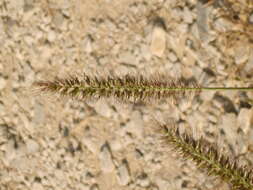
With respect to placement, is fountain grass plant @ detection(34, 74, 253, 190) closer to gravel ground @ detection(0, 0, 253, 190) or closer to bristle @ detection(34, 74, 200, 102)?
bristle @ detection(34, 74, 200, 102)

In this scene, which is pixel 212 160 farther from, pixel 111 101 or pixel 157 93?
pixel 111 101

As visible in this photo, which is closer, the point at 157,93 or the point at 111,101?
the point at 157,93

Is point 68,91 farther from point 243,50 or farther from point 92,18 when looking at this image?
point 243,50

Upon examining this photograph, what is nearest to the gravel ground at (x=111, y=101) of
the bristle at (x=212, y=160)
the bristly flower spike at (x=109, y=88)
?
the bristle at (x=212, y=160)

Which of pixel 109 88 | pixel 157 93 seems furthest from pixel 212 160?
pixel 109 88

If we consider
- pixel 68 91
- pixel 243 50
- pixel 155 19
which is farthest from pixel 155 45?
pixel 68 91
